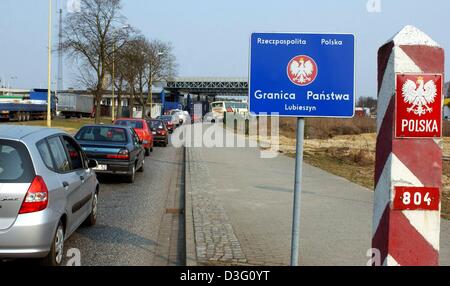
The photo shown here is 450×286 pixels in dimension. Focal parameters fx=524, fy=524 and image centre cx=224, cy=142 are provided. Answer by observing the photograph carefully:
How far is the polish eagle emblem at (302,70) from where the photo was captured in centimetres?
476

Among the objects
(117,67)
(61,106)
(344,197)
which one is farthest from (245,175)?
(61,106)

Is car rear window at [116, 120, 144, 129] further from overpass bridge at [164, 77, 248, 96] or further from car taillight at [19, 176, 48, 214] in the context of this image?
overpass bridge at [164, 77, 248, 96]

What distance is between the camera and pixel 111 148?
1312 cm

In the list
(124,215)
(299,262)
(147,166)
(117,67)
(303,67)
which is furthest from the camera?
(117,67)

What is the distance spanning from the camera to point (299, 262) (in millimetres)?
5789

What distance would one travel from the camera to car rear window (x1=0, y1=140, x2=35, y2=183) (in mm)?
5320

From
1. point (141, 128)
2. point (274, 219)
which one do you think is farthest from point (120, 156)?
point (141, 128)

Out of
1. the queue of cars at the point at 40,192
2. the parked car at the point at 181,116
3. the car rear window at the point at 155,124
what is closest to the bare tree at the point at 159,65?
the parked car at the point at 181,116

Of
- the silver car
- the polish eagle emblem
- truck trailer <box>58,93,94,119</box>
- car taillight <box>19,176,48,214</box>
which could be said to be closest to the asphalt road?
the silver car

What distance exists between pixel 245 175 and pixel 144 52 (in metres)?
48.1

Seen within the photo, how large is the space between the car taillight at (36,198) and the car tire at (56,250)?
444mm

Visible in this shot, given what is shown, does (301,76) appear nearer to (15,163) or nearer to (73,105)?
(15,163)

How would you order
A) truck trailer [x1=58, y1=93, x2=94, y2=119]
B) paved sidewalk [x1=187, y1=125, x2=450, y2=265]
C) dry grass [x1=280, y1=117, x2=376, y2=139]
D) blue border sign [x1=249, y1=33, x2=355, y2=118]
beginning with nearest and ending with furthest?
blue border sign [x1=249, y1=33, x2=355, y2=118], paved sidewalk [x1=187, y1=125, x2=450, y2=265], dry grass [x1=280, y1=117, x2=376, y2=139], truck trailer [x1=58, y1=93, x2=94, y2=119]
